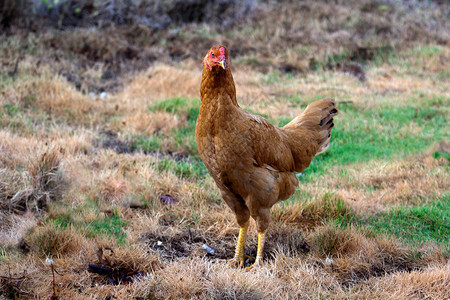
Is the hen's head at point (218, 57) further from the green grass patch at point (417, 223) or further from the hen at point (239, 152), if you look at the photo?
the green grass patch at point (417, 223)

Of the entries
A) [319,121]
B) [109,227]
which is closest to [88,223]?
[109,227]

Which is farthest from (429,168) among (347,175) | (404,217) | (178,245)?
(178,245)

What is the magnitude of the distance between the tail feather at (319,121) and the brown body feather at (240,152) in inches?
17.6

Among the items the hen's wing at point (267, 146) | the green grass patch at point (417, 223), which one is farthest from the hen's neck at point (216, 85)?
the green grass patch at point (417, 223)

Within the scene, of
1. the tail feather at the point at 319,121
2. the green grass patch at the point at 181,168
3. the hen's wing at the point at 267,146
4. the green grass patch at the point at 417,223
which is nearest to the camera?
the hen's wing at the point at 267,146

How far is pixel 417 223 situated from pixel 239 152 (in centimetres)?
217

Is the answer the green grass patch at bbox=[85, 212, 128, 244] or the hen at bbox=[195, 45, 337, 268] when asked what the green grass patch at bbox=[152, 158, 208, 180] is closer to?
the green grass patch at bbox=[85, 212, 128, 244]

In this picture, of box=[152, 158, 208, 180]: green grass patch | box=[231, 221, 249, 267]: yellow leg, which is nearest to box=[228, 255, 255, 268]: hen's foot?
box=[231, 221, 249, 267]: yellow leg

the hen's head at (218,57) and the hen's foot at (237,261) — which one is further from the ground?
the hen's head at (218,57)

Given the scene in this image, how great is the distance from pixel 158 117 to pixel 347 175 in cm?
305

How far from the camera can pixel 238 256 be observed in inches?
153

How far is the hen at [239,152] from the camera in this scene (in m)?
3.34

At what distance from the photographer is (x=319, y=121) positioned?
14.3ft

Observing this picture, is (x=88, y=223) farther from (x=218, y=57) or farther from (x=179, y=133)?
(x=179, y=133)
